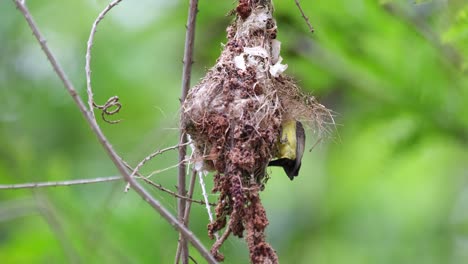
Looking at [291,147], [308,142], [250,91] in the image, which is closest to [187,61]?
[250,91]

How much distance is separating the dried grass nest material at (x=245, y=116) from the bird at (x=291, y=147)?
0.03 meters

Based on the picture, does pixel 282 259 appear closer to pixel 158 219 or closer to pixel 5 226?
pixel 158 219

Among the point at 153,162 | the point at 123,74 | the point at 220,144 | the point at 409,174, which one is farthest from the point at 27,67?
the point at 220,144

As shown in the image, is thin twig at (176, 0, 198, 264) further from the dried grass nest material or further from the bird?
the bird

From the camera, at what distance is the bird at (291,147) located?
2742 mm

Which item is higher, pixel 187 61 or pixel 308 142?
pixel 308 142

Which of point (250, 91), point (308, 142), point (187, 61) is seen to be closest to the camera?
point (187, 61)

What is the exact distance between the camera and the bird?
9.00 ft

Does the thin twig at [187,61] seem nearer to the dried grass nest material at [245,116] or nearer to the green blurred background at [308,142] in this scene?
the dried grass nest material at [245,116]

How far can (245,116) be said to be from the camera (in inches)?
105

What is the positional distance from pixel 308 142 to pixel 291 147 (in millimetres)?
1578

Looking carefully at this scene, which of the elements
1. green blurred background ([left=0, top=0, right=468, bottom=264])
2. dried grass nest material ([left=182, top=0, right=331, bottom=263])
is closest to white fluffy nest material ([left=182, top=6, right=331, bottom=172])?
dried grass nest material ([left=182, top=0, right=331, bottom=263])

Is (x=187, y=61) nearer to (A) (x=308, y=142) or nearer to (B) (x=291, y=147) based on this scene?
(B) (x=291, y=147)

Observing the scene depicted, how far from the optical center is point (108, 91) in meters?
6.23
